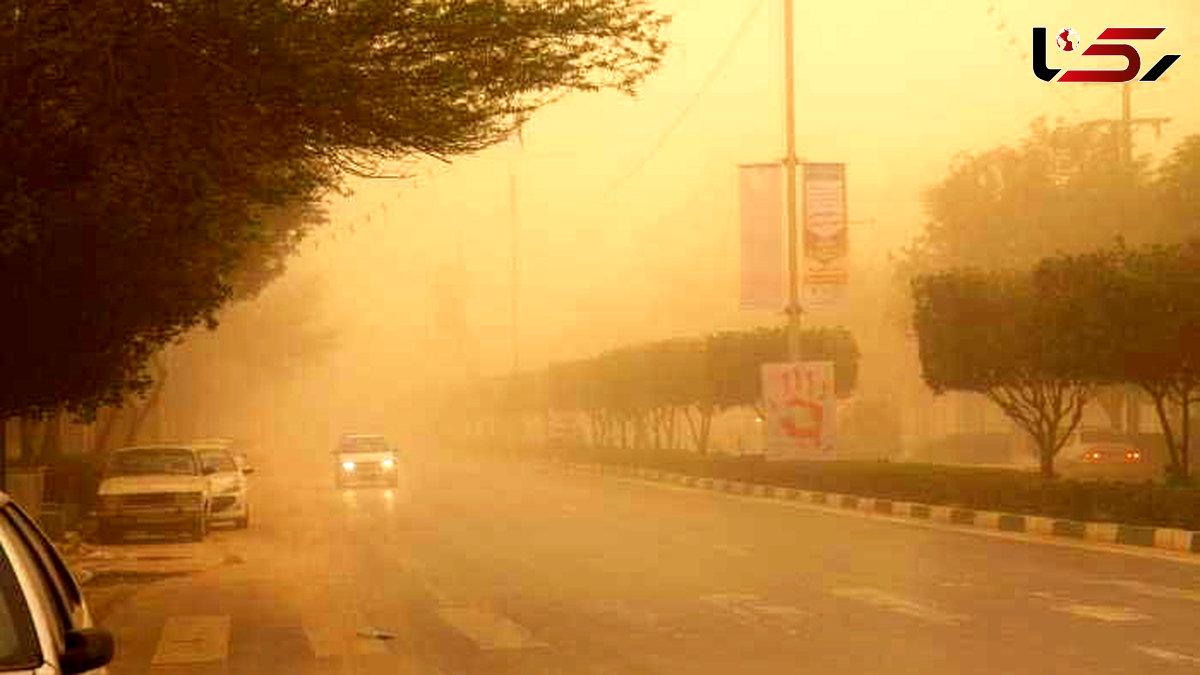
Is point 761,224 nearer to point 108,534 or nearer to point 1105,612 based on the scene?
point 108,534

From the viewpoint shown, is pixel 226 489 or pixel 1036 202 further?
pixel 1036 202

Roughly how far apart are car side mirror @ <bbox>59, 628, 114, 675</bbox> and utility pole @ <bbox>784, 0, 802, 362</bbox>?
34.9 m

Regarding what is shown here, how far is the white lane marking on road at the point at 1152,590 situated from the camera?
1755 cm

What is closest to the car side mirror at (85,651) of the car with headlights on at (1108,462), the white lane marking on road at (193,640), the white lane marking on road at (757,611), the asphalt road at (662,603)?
the asphalt road at (662,603)

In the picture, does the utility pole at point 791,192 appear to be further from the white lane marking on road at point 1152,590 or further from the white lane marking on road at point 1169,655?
the white lane marking on road at point 1169,655

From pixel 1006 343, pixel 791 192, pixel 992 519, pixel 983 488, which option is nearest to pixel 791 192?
pixel 791 192

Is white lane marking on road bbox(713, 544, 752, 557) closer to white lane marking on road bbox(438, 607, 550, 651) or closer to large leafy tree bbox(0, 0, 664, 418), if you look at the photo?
white lane marking on road bbox(438, 607, 550, 651)

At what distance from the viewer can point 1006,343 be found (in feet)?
114

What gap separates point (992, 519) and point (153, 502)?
1363 cm

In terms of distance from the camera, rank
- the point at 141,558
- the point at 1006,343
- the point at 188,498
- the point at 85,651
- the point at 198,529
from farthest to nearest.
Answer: the point at 1006,343, the point at 198,529, the point at 188,498, the point at 141,558, the point at 85,651

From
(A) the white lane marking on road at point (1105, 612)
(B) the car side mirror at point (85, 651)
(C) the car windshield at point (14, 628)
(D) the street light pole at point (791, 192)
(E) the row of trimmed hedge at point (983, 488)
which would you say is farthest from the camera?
(D) the street light pole at point (791, 192)

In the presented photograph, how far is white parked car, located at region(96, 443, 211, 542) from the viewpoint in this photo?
99.5 feet

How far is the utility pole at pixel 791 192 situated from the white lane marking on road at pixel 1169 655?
90.0ft

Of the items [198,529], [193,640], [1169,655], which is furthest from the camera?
[198,529]
